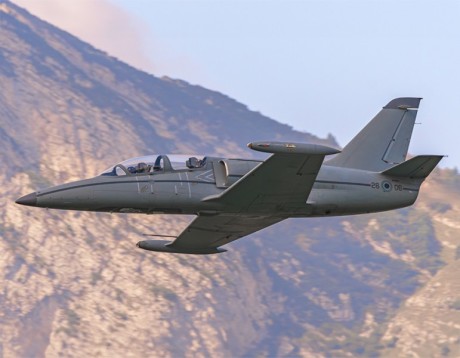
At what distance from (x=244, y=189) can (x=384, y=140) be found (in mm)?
9000

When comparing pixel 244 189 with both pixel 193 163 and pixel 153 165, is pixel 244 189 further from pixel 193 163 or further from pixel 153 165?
pixel 153 165

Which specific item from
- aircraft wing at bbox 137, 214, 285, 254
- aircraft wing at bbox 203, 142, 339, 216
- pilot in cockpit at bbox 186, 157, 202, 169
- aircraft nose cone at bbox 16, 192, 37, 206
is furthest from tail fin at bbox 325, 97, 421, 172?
aircraft nose cone at bbox 16, 192, 37, 206

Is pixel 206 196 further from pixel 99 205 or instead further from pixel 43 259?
pixel 43 259

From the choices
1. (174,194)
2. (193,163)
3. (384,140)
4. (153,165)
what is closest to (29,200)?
(153,165)

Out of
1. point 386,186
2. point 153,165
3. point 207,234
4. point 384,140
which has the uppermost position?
point 384,140

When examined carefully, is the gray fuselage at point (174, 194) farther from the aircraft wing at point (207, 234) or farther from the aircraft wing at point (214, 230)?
the aircraft wing at point (207, 234)

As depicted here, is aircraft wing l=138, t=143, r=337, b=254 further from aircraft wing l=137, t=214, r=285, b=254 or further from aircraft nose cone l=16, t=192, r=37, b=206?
aircraft nose cone l=16, t=192, r=37, b=206

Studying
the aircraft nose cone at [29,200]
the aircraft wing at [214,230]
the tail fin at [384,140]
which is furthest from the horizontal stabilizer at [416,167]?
the aircraft nose cone at [29,200]

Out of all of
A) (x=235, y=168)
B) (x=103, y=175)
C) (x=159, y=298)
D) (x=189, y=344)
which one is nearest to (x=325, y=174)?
(x=235, y=168)

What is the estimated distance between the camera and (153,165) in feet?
117

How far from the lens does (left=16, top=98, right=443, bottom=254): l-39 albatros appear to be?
3403 cm

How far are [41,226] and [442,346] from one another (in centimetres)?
8274

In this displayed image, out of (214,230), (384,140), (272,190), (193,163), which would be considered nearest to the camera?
(272,190)

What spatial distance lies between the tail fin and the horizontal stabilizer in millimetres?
2113
